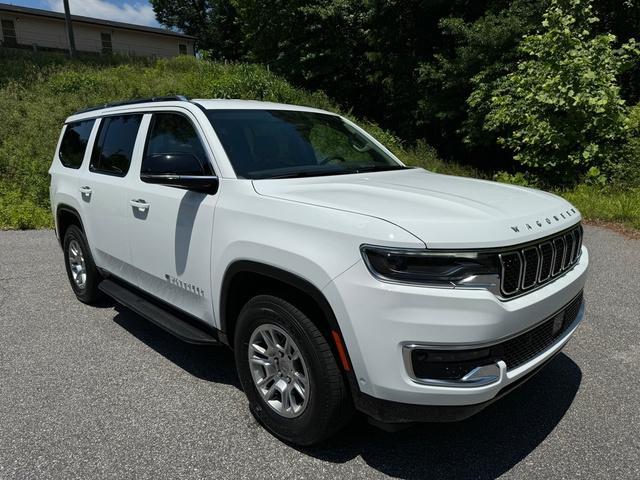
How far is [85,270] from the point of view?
4.82m

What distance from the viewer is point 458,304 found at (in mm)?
2105

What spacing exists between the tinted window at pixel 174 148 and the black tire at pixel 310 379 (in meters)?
0.92

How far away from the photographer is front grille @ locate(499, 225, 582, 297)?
227cm

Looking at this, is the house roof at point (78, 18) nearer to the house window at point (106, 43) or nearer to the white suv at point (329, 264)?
the house window at point (106, 43)

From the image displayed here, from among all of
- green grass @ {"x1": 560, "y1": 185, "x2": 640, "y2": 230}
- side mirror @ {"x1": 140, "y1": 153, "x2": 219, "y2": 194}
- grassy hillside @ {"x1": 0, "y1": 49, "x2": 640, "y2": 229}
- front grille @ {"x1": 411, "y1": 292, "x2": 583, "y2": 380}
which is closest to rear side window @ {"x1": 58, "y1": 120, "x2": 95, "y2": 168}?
side mirror @ {"x1": 140, "y1": 153, "x2": 219, "y2": 194}

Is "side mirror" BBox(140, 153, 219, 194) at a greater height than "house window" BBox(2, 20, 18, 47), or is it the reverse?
"house window" BBox(2, 20, 18, 47)

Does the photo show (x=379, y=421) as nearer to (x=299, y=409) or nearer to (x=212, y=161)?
(x=299, y=409)

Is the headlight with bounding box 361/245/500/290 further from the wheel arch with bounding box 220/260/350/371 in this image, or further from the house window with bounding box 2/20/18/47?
the house window with bounding box 2/20/18/47

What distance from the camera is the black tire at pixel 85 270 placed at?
4.68m

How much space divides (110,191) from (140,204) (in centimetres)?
59

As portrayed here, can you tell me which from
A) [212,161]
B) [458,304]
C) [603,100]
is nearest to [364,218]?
[458,304]

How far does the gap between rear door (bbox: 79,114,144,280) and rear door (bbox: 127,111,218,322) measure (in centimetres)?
18

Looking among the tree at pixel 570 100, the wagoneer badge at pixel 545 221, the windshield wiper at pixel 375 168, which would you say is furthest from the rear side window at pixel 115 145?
the tree at pixel 570 100

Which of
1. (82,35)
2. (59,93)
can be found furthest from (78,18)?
(59,93)
